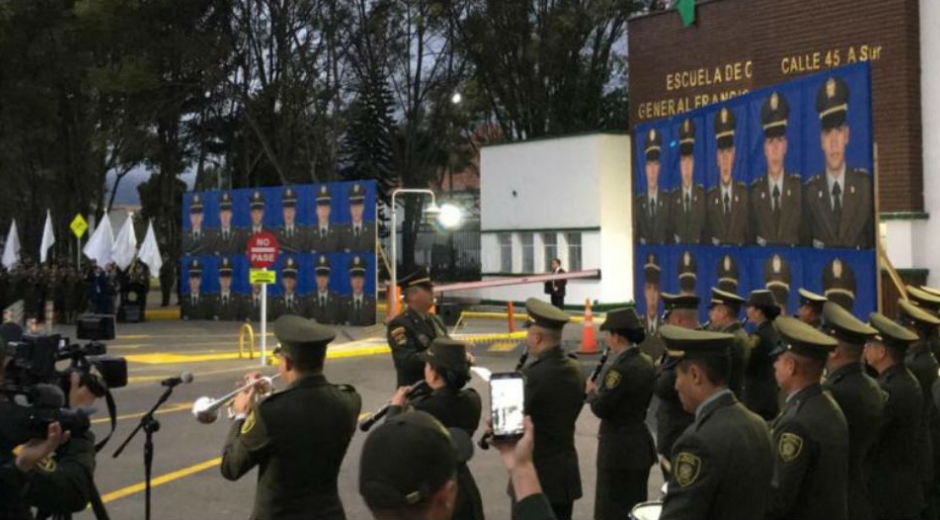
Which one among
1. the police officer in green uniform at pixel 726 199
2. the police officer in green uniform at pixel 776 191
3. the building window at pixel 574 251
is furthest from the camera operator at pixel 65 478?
the building window at pixel 574 251

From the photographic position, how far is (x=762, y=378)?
28.1 feet

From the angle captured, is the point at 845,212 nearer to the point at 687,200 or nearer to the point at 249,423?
the point at 687,200

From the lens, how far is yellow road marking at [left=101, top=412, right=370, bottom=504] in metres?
8.87

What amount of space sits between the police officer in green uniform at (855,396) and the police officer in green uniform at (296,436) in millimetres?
2563

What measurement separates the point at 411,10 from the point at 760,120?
960 inches

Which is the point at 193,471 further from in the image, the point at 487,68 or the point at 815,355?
the point at 487,68

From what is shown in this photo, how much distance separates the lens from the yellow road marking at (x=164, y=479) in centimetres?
887

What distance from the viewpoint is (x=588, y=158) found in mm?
30766

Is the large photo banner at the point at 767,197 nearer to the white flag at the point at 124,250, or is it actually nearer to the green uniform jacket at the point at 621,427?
the green uniform jacket at the point at 621,427

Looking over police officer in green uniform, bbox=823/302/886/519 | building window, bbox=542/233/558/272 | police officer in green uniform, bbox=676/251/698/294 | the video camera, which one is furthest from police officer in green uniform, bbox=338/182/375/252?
police officer in green uniform, bbox=823/302/886/519

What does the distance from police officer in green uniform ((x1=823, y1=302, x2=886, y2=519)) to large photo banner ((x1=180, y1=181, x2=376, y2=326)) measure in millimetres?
21280

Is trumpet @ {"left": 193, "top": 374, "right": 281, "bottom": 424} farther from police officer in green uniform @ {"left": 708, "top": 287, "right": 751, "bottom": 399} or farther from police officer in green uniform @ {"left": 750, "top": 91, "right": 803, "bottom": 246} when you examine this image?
police officer in green uniform @ {"left": 750, "top": 91, "right": 803, "bottom": 246}

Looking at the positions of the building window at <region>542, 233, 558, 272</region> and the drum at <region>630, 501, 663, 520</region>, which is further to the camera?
the building window at <region>542, 233, 558, 272</region>

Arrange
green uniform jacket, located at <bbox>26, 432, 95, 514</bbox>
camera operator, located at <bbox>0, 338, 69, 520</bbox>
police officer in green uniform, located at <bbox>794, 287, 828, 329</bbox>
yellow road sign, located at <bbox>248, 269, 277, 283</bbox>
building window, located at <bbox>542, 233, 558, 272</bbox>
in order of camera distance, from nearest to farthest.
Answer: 1. camera operator, located at <bbox>0, 338, 69, 520</bbox>
2. green uniform jacket, located at <bbox>26, 432, 95, 514</bbox>
3. police officer in green uniform, located at <bbox>794, 287, 828, 329</bbox>
4. yellow road sign, located at <bbox>248, 269, 277, 283</bbox>
5. building window, located at <bbox>542, 233, 558, 272</bbox>
